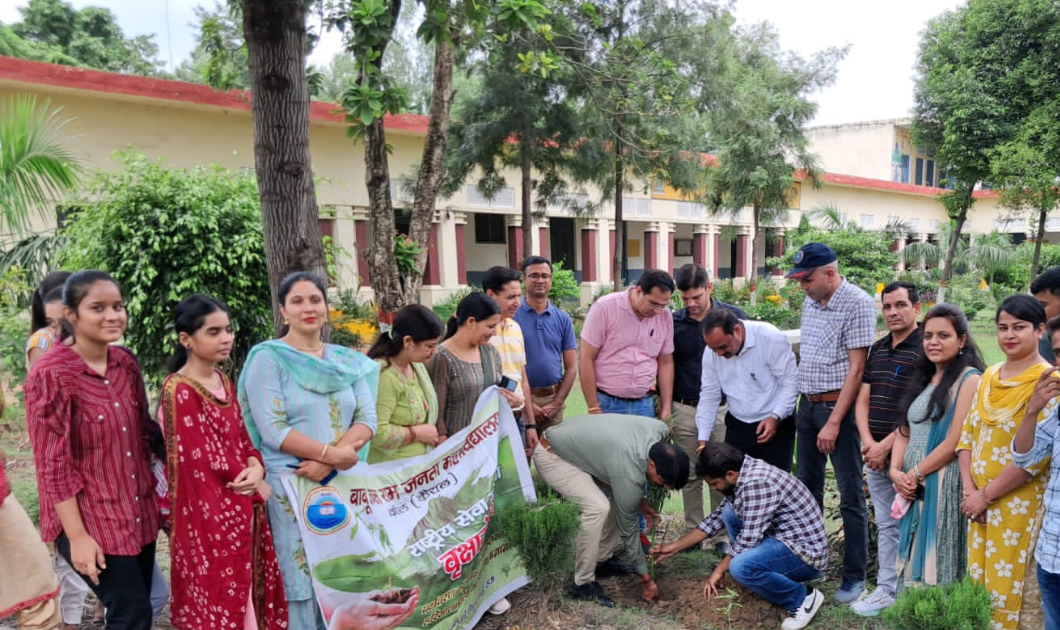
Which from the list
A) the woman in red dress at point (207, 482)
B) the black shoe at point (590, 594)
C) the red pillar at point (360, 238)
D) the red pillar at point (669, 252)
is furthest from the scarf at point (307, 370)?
the red pillar at point (669, 252)

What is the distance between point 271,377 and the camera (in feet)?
8.63

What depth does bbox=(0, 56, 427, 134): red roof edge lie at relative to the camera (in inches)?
353

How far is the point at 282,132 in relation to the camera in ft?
10.8

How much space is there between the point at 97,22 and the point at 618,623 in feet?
85.7

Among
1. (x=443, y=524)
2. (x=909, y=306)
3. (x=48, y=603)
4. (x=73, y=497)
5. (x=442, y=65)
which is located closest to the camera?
(x=73, y=497)

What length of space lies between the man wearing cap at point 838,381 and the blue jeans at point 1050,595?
0.91 m

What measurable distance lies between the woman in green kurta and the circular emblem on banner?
38cm

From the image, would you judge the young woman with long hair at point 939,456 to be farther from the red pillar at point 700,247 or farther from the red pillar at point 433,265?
the red pillar at point 700,247

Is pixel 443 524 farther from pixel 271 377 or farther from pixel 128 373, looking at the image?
pixel 128 373

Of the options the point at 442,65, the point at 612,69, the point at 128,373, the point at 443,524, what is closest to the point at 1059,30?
the point at 612,69

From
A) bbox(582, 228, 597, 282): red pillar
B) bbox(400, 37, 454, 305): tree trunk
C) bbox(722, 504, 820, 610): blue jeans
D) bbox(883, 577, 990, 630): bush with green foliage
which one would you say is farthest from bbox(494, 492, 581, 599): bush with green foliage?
bbox(582, 228, 597, 282): red pillar

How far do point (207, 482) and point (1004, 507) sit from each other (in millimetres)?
3074

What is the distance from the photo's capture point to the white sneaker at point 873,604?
3307 mm

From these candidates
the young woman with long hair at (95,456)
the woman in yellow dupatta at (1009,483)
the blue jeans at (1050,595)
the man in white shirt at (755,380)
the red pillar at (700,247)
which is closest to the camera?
the young woman with long hair at (95,456)
